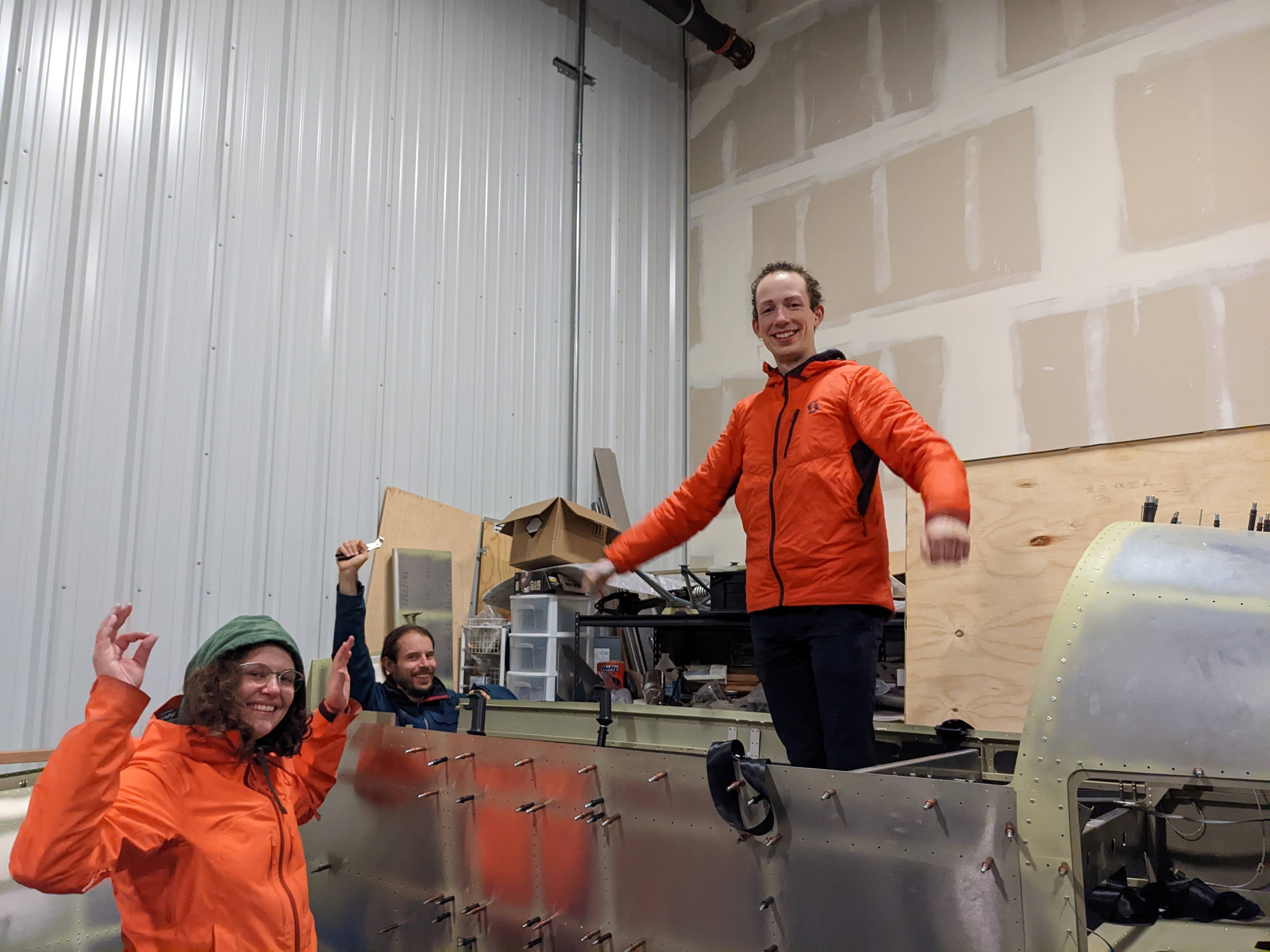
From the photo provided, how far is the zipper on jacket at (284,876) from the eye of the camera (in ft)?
6.63

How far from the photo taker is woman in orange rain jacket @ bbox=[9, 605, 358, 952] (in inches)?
66.2

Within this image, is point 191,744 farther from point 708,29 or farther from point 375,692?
point 708,29

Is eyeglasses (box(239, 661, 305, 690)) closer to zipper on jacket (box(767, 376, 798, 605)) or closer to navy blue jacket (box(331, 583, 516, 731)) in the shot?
navy blue jacket (box(331, 583, 516, 731))

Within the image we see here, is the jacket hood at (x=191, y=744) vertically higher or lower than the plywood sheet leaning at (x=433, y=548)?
lower

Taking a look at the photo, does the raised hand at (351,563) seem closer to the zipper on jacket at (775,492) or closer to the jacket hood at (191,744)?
the jacket hood at (191,744)

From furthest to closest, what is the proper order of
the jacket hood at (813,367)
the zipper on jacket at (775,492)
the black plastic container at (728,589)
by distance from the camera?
the black plastic container at (728,589) < the jacket hood at (813,367) < the zipper on jacket at (775,492)

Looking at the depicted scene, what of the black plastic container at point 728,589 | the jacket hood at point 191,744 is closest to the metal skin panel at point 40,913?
the jacket hood at point 191,744

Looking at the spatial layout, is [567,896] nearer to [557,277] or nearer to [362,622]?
[362,622]

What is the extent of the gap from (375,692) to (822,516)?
6.35 feet

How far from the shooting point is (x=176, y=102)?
4066mm

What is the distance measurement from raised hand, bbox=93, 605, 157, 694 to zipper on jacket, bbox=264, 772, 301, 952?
1.66 feet

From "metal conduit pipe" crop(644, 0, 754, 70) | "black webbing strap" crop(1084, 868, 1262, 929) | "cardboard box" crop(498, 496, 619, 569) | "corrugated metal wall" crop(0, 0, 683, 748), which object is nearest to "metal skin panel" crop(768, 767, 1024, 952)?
"black webbing strap" crop(1084, 868, 1262, 929)

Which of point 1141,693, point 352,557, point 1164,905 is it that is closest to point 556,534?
point 352,557

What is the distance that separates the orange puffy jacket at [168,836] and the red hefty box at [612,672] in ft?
8.75
